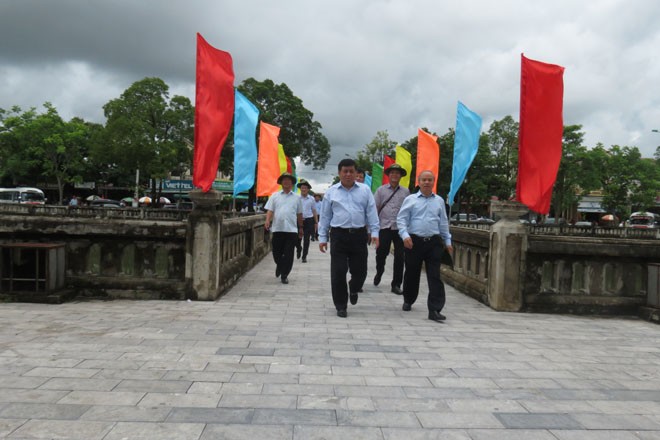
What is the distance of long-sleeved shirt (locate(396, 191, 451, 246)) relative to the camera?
5.73 m

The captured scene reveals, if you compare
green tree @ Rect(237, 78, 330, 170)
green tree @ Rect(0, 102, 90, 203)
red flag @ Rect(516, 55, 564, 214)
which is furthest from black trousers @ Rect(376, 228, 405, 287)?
green tree @ Rect(0, 102, 90, 203)

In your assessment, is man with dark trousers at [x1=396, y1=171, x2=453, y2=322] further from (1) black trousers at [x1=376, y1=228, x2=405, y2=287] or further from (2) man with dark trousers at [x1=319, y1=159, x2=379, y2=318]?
(1) black trousers at [x1=376, y1=228, x2=405, y2=287]

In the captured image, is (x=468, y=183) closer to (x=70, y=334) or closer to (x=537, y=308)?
(x=537, y=308)

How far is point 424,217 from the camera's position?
5.75m

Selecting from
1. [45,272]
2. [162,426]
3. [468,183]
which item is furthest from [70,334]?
[468,183]

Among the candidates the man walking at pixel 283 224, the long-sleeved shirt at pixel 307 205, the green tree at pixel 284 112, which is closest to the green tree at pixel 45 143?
the green tree at pixel 284 112

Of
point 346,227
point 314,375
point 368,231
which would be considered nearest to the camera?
point 314,375

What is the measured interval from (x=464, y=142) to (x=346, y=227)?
5508 mm

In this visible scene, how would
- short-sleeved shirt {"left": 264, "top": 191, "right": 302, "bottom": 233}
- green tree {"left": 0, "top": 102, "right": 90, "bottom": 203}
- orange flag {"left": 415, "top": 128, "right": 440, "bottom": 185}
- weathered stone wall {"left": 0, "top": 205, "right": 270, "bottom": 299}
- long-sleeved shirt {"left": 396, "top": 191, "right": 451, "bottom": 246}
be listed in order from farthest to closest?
1. green tree {"left": 0, "top": 102, "right": 90, "bottom": 203}
2. orange flag {"left": 415, "top": 128, "right": 440, "bottom": 185}
3. short-sleeved shirt {"left": 264, "top": 191, "right": 302, "bottom": 233}
4. weathered stone wall {"left": 0, "top": 205, "right": 270, "bottom": 299}
5. long-sleeved shirt {"left": 396, "top": 191, "right": 451, "bottom": 246}

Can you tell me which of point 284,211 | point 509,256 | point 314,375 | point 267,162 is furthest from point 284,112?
point 314,375

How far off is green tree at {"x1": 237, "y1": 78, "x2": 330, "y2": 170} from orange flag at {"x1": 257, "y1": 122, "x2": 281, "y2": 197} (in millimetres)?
26379

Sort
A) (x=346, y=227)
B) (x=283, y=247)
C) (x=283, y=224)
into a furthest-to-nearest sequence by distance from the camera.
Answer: (x=283, y=247), (x=283, y=224), (x=346, y=227)

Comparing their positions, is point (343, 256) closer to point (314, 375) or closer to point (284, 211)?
point (314, 375)

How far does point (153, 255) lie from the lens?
250 inches
